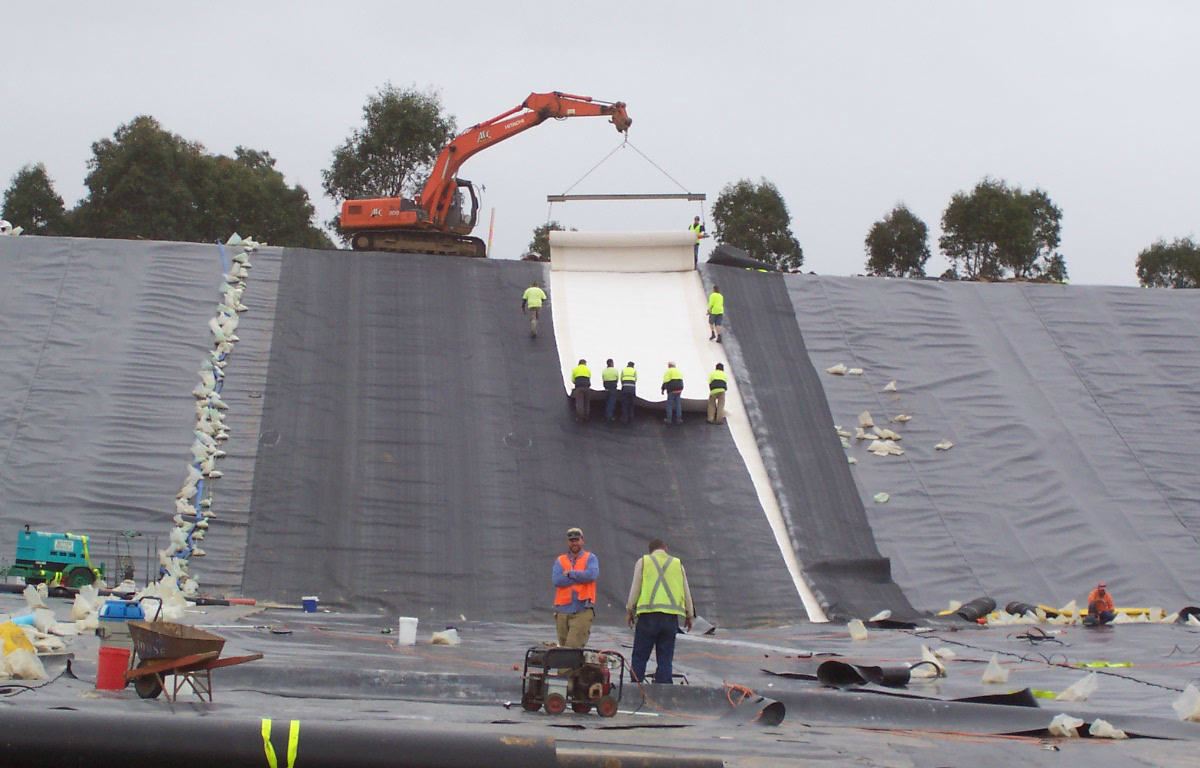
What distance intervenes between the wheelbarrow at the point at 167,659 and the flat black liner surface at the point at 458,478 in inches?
334

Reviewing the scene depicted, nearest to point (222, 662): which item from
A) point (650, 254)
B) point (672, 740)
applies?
point (672, 740)

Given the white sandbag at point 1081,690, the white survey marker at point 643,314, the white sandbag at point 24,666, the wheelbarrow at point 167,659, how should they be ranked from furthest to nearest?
the white survey marker at point 643,314, the white sandbag at point 1081,690, the white sandbag at point 24,666, the wheelbarrow at point 167,659

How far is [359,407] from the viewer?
19859 millimetres

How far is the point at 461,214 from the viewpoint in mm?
28062

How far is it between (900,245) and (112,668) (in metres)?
42.5

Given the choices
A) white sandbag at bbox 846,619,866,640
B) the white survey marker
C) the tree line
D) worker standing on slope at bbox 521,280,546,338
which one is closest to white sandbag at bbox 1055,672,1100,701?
white sandbag at bbox 846,619,866,640

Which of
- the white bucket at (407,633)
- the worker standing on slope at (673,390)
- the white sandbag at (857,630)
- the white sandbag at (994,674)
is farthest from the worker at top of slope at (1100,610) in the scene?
the white bucket at (407,633)

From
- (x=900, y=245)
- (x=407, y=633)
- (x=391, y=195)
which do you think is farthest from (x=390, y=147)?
(x=407, y=633)

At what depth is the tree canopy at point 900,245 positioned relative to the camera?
47031 millimetres

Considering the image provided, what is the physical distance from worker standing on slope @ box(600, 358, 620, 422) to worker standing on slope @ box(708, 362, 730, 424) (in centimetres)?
163

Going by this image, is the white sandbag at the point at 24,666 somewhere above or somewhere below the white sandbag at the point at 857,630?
below

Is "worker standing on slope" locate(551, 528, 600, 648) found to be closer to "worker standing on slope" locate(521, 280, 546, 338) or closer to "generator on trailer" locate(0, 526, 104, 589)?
"generator on trailer" locate(0, 526, 104, 589)

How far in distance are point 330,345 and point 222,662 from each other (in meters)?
14.1

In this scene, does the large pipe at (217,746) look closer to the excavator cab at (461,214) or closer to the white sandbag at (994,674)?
the white sandbag at (994,674)
